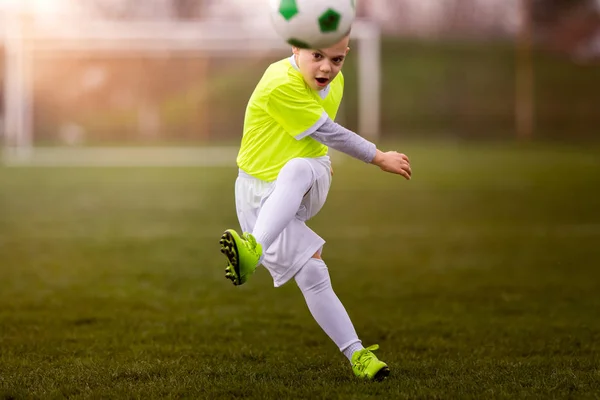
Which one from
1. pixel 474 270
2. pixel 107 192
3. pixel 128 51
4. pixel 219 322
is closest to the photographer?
pixel 219 322

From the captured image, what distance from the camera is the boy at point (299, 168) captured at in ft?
13.6

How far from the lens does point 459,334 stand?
5602 mm

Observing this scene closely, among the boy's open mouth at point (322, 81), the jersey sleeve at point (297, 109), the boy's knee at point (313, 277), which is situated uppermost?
the boy's open mouth at point (322, 81)

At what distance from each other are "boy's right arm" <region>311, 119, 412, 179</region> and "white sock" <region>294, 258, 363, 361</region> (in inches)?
20.8

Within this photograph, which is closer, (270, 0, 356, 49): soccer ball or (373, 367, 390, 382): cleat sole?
(270, 0, 356, 49): soccer ball

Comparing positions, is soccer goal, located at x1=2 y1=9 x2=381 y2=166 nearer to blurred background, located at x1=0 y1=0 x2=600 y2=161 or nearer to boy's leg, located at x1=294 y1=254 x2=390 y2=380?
blurred background, located at x1=0 y1=0 x2=600 y2=161

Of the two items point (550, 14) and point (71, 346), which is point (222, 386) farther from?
point (550, 14)

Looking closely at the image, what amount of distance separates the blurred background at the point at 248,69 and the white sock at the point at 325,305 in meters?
20.8

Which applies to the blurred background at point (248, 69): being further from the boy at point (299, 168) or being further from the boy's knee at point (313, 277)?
the boy's knee at point (313, 277)

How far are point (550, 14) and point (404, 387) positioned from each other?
3395 centimetres

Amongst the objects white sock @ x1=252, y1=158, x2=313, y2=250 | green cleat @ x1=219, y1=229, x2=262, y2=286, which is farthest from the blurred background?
green cleat @ x1=219, y1=229, x2=262, y2=286

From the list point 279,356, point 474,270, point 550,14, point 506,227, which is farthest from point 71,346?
point 550,14

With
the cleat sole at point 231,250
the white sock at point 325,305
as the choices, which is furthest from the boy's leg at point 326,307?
the cleat sole at point 231,250

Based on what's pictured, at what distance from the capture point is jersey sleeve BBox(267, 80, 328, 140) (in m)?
4.18
